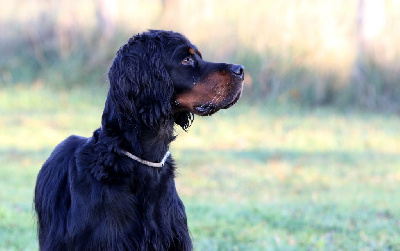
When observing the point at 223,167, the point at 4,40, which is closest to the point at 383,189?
the point at 223,167

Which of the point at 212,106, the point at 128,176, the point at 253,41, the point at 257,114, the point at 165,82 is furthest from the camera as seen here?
the point at 253,41

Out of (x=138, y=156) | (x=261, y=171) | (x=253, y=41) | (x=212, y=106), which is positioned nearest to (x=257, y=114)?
(x=253, y=41)

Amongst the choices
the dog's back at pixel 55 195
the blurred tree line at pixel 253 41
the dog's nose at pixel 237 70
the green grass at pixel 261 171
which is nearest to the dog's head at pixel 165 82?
the dog's nose at pixel 237 70

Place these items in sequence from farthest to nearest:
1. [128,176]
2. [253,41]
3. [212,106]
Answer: [253,41] → [212,106] → [128,176]

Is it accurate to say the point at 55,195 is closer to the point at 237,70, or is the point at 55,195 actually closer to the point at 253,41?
the point at 237,70

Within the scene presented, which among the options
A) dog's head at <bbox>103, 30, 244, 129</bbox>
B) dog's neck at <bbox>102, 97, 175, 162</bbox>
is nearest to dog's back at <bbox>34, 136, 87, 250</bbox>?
dog's neck at <bbox>102, 97, 175, 162</bbox>

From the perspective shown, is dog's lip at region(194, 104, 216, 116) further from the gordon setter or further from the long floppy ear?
the long floppy ear

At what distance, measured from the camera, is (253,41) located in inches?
617

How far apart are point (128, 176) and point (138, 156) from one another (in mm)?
137

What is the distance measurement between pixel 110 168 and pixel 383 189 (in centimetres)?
606

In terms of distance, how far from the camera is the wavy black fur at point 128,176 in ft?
13.3

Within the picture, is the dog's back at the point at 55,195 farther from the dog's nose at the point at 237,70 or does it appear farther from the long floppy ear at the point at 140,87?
the dog's nose at the point at 237,70

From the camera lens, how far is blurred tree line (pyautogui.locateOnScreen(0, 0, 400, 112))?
14883 millimetres

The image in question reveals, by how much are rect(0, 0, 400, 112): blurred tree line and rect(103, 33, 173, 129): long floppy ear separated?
35.4ft
